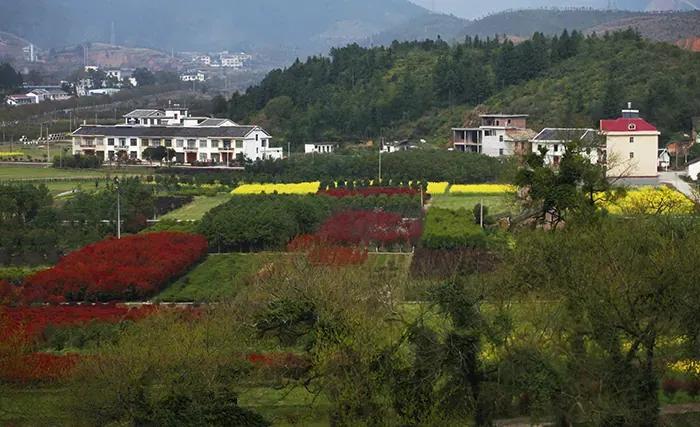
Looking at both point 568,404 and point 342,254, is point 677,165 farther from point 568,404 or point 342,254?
point 568,404

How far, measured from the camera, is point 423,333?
1336 cm

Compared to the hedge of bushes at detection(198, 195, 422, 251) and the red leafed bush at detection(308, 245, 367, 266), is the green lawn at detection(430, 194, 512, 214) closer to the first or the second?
the hedge of bushes at detection(198, 195, 422, 251)

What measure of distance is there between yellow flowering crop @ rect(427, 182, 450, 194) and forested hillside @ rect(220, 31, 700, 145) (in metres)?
6.76

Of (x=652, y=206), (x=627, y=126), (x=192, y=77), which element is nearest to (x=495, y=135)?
(x=627, y=126)

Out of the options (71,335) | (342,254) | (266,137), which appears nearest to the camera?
(71,335)

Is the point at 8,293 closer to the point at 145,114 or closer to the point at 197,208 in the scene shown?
the point at 197,208

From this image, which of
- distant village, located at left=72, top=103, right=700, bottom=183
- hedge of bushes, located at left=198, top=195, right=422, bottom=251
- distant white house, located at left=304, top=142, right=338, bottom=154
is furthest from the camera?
distant white house, located at left=304, top=142, right=338, bottom=154

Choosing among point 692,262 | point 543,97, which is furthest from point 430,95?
point 692,262

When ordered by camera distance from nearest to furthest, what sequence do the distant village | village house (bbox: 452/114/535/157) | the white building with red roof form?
1. the white building with red roof
2. village house (bbox: 452/114/535/157)
3. the distant village

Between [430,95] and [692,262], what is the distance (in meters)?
38.1

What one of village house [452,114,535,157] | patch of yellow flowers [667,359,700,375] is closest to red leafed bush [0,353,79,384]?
patch of yellow flowers [667,359,700,375]

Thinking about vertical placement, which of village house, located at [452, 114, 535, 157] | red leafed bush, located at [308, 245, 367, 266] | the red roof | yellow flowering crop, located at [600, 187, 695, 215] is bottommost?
red leafed bush, located at [308, 245, 367, 266]

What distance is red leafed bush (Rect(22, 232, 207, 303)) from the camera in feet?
→ 70.8

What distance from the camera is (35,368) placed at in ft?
52.5
